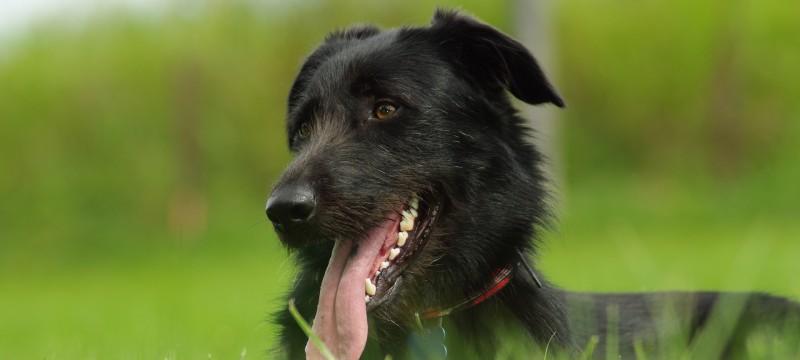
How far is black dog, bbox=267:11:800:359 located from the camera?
3988 mm

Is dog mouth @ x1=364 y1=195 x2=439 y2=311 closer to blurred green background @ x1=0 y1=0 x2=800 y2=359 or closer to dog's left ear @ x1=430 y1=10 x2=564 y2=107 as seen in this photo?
dog's left ear @ x1=430 y1=10 x2=564 y2=107

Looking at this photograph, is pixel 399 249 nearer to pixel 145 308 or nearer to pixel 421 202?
pixel 421 202

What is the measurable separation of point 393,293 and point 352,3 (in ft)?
66.9

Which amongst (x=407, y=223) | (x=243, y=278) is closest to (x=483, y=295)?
(x=407, y=223)

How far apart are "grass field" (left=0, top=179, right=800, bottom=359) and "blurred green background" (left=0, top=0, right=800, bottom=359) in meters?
0.12

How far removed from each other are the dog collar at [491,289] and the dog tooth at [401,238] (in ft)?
1.09

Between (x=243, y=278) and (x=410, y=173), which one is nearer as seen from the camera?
(x=410, y=173)

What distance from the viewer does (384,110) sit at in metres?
4.35

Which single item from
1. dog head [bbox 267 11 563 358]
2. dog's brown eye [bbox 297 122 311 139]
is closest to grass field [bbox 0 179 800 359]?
dog head [bbox 267 11 563 358]

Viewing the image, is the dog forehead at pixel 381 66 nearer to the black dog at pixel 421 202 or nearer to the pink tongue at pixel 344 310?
the black dog at pixel 421 202

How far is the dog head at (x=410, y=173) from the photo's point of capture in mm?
3957

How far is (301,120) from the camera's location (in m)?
4.65

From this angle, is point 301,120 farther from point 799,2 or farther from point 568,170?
point 799,2

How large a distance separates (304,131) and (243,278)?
11.4m
